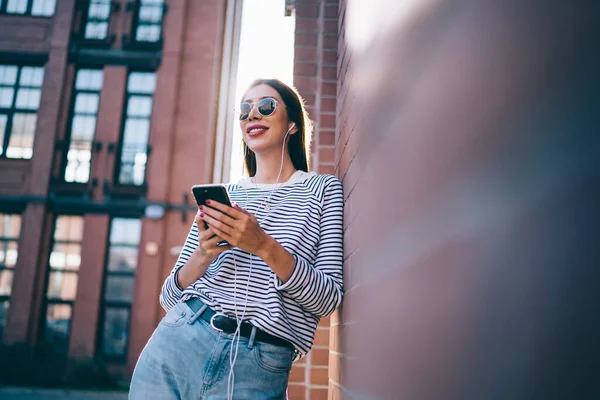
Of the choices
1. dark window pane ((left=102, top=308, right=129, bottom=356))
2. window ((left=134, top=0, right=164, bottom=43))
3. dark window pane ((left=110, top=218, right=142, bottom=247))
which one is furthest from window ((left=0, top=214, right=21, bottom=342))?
window ((left=134, top=0, right=164, bottom=43))

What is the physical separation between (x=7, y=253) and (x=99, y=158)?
2235 mm

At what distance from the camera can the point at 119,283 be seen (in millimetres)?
8016

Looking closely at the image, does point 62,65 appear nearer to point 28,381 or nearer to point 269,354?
point 28,381

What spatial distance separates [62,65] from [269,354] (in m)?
9.00

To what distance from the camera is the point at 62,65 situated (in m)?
8.55

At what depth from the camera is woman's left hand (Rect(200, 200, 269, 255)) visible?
1.14m

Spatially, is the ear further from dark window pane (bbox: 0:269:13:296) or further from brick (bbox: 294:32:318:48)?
dark window pane (bbox: 0:269:13:296)

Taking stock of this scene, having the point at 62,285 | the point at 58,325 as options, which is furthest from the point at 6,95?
the point at 58,325

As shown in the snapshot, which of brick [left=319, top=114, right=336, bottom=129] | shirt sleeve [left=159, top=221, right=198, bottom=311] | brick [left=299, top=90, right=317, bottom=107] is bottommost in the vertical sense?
shirt sleeve [left=159, top=221, right=198, bottom=311]

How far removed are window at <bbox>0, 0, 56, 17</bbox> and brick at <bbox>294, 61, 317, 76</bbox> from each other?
28.3 feet

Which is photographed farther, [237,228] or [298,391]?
[298,391]

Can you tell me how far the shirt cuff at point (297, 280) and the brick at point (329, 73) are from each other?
1.24 metres

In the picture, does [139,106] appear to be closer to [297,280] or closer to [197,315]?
[197,315]

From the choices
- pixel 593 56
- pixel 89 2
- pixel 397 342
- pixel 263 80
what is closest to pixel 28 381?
pixel 89 2
